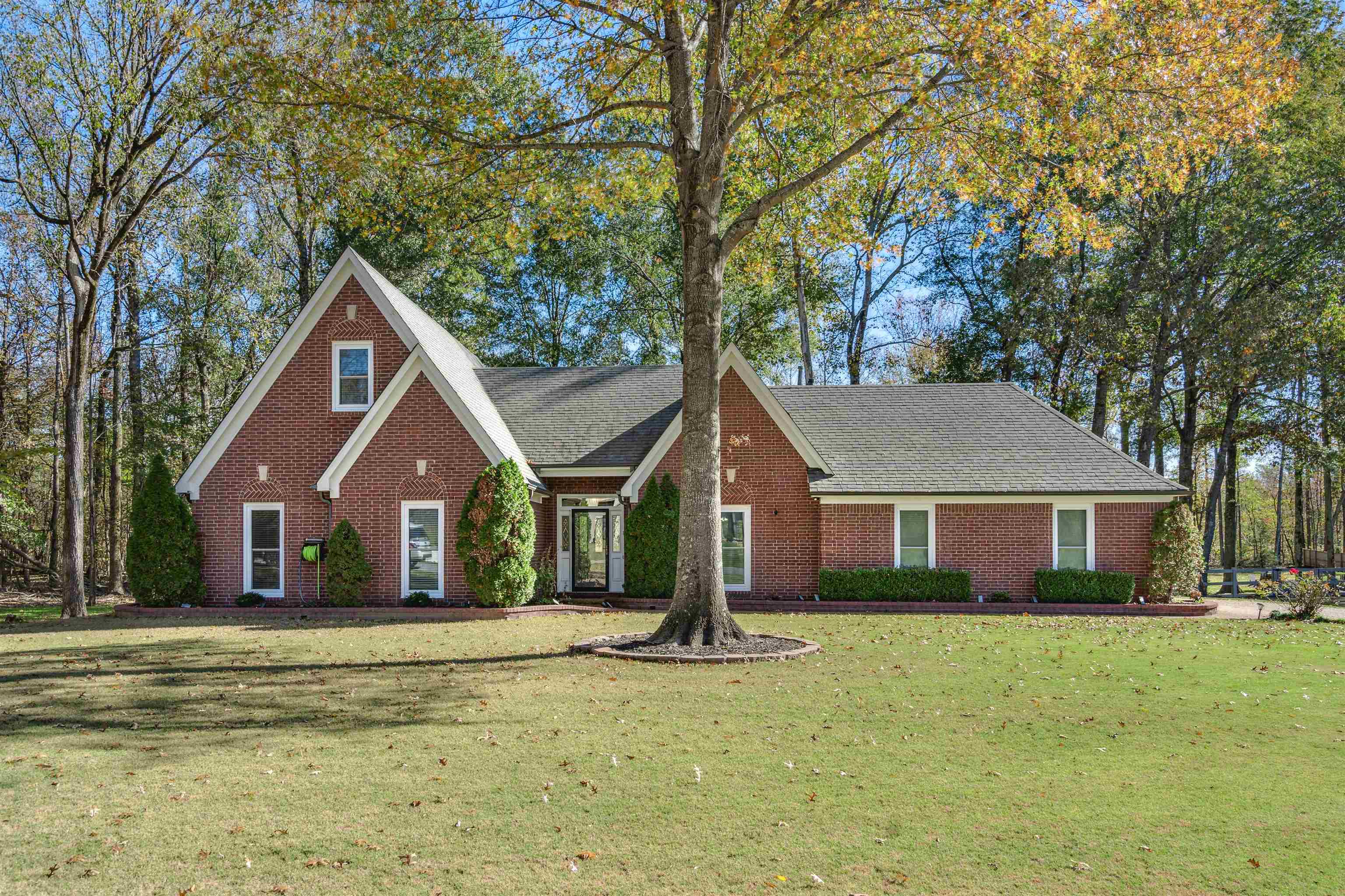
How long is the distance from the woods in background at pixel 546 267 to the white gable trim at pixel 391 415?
3.05 metres

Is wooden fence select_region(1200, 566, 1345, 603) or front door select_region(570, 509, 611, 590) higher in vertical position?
front door select_region(570, 509, 611, 590)

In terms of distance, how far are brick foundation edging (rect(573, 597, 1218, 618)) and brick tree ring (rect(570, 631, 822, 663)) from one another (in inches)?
231

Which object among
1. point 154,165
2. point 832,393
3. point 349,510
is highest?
point 154,165

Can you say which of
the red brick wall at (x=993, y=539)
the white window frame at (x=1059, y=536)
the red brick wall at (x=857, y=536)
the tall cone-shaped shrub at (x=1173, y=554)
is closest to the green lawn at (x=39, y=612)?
the red brick wall at (x=857, y=536)

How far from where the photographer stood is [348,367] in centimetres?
2011

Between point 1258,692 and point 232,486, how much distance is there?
18.5 metres

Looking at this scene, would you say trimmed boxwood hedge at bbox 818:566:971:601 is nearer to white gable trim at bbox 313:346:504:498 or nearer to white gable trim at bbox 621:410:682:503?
white gable trim at bbox 621:410:682:503

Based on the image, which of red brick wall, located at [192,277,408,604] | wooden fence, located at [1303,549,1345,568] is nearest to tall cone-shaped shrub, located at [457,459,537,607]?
red brick wall, located at [192,277,408,604]

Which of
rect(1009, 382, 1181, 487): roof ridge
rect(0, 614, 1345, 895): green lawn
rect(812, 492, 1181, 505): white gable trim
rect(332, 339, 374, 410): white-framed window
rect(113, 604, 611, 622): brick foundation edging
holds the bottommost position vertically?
rect(113, 604, 611, 622): brick foundation edging

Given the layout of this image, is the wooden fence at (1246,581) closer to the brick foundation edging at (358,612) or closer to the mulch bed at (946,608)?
the mulch bed at (946,608)

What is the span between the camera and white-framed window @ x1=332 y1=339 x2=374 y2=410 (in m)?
20.0

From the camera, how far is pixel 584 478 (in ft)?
71.1

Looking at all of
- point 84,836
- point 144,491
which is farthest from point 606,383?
point 84,836

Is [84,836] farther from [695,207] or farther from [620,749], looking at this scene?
[695,207]
